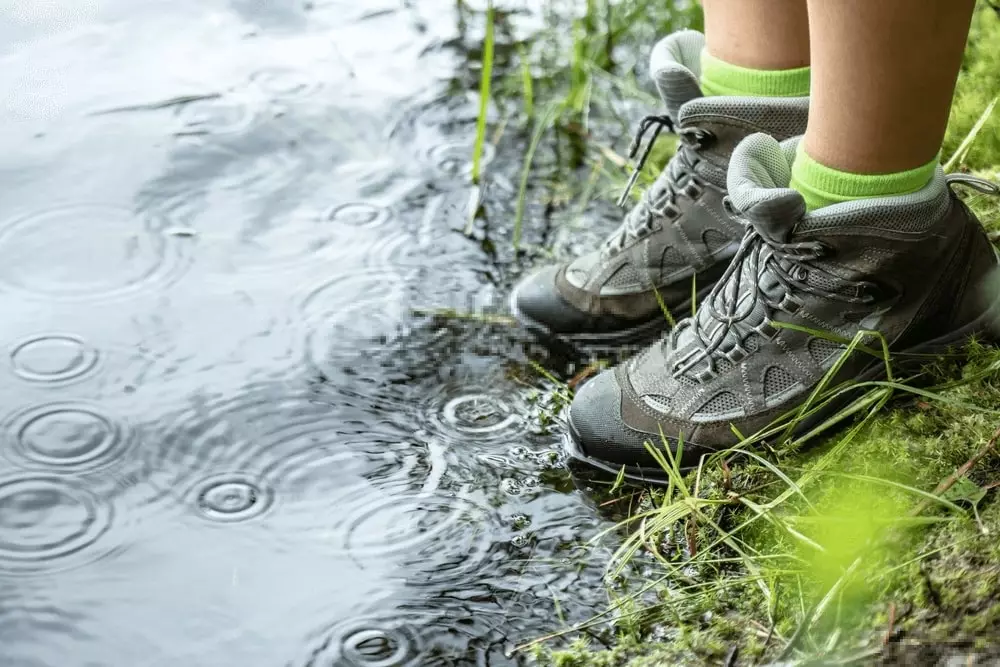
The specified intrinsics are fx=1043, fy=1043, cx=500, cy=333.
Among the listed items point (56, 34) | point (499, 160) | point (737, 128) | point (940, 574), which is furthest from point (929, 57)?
point (56, 34)

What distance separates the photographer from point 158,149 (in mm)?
2494

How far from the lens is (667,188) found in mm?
1897

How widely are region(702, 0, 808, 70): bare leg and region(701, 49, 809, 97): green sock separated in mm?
12

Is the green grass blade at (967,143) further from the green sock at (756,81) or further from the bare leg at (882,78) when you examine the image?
the bare leg at (882,78)

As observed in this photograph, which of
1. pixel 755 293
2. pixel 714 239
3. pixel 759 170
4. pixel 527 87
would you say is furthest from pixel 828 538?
pixel 527 87

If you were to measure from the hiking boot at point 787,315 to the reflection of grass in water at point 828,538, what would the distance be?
0.11ft

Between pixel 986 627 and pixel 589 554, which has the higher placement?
pixel 986 627

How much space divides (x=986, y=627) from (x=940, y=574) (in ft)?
0.43

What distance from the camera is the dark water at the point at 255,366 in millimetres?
1435

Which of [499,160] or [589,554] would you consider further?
[499,160]

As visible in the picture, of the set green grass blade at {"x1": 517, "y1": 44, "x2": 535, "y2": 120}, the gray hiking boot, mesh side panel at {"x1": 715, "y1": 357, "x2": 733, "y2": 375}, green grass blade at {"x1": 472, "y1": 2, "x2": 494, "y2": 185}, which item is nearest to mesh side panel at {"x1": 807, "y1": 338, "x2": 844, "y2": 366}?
mesh side panel at {"x1": 715, "y1": 357, "x2": 733, "y2": 375}

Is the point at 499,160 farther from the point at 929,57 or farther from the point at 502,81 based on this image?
the point at 929,57

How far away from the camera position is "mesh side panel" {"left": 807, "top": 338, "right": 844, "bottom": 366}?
155 cm

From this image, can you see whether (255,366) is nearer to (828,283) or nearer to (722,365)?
(722,365)
